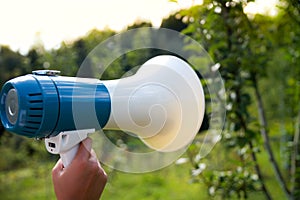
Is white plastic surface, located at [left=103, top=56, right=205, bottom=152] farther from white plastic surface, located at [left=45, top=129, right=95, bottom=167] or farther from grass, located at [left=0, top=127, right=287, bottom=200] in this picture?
grass, located at [left=0, top=127, right=287, bottom=200]

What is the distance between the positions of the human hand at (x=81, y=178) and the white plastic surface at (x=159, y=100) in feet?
0.26

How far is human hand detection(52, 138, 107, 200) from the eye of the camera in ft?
2.66

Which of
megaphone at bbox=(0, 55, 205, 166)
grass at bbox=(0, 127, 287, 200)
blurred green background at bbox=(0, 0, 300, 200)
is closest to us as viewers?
megaphone at bbox=(0, 55, 205, 166)

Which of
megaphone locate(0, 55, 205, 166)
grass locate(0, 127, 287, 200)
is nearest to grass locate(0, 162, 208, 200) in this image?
grass locate(0, 127, 287, 200)

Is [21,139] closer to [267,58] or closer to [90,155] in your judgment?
[267,58]

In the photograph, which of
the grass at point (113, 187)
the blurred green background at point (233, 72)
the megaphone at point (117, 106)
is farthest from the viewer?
the grass at point (113, 187)

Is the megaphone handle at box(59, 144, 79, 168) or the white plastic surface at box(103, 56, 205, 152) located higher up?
the white plastic surface at box(103, 56, 205, 152)

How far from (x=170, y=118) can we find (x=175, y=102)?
0.11ft

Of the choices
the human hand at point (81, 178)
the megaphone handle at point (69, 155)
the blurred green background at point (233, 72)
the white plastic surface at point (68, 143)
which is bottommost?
the blurred green background at point (233, 72)

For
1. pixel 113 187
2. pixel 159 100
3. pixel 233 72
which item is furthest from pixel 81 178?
pixel 113 187

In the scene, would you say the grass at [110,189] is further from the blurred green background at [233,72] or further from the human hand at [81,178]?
the human hand at [81,178]

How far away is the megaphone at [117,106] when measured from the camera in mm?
783

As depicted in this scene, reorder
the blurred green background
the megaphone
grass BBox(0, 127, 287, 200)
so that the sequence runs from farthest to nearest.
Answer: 1. grass BBox(0, 127, 287, 200)
2. the blurred green background
3. the megaphone

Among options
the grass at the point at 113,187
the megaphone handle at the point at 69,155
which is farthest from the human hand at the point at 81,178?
the grass at the point at 113,187
